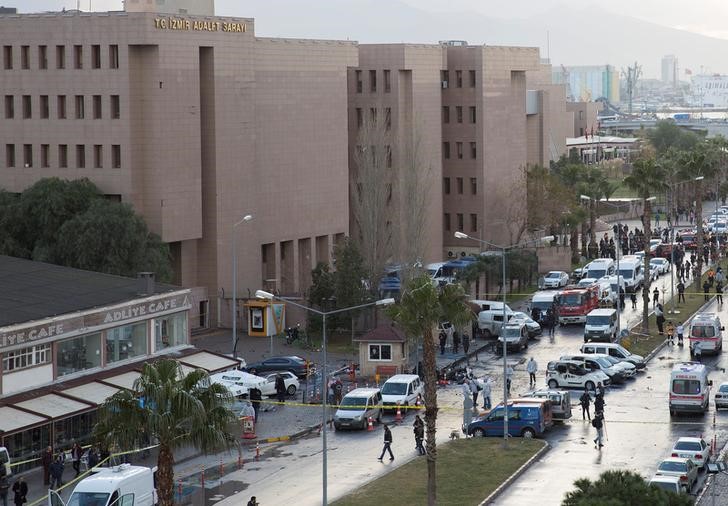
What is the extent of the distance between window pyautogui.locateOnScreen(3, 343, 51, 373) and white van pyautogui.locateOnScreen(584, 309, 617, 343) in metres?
31.9

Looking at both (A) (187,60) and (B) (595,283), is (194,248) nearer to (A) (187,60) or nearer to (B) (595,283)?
(A) (187,60)

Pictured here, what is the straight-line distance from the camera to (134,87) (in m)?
80.3

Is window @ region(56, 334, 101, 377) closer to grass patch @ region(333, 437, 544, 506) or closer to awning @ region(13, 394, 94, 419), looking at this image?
awning @ region(13, 394, 94, 419)

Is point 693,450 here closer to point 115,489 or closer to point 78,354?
point 115,489

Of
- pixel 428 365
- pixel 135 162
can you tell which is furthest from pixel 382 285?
pixel 428 365

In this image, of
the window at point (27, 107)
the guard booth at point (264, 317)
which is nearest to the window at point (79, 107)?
the window at point (27, 107)

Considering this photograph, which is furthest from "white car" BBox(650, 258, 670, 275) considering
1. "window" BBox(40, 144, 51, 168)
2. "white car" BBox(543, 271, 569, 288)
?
"window" BBox(40, 144, 51, 168)

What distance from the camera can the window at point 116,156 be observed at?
265 ft

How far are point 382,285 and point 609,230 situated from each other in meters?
53.2

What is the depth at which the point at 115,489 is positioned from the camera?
43.7 meters

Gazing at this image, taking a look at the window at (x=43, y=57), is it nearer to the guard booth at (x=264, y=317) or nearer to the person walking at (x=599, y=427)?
the guard booth at (x=264, y=317)

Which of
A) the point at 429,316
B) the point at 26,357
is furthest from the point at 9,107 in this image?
the point at 429,316

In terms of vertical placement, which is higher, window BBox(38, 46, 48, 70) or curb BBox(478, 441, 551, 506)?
window BBox(38, 46, 48, 70)

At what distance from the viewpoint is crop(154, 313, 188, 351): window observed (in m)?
61.2
